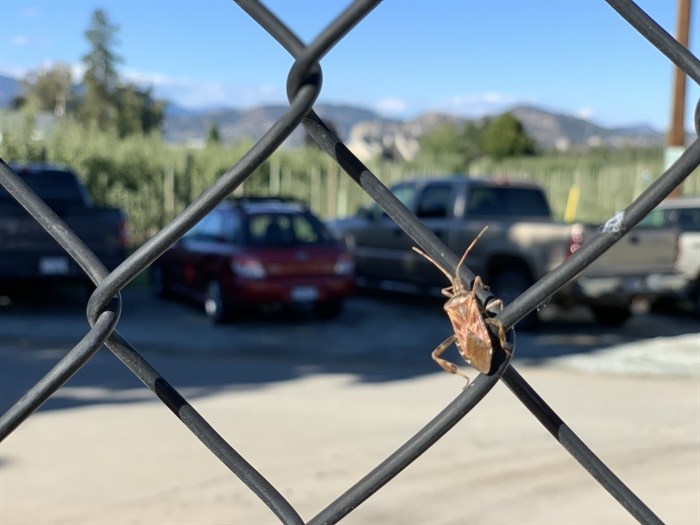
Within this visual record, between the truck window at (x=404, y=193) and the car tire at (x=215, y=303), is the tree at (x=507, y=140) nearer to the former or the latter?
the truck window at (x=404, y=193)

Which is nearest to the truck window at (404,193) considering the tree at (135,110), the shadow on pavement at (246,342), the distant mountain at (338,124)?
the distant mountain at (338,124)

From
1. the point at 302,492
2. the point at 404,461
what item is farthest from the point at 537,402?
the point at 302,492

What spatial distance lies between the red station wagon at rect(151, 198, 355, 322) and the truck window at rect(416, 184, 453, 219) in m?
1.72

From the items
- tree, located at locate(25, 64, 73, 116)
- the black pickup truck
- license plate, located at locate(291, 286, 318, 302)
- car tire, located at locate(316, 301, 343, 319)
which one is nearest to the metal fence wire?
license plate, located at locate(291, 286, 318, 302)

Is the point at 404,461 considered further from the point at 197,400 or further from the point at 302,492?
the point at 197,400

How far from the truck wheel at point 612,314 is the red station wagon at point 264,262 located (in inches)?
125

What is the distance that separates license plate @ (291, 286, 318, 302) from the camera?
409 inches

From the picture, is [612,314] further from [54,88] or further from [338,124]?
[54,88]

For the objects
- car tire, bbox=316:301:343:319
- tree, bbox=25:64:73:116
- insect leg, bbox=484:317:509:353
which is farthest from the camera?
tree, bbox=25:64:73:116

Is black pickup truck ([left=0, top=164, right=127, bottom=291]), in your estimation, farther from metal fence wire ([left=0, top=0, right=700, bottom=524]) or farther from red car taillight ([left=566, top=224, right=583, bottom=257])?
metal fence wire ([left=0, top=0, right=700, bottom=524])

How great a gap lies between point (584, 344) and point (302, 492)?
226 inches

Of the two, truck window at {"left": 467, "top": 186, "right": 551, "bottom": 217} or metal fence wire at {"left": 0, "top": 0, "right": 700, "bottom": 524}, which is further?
truck window at {"left": 467, "top": 186, "right": 551, "bottom": 217}

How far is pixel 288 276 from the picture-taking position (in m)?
10.4

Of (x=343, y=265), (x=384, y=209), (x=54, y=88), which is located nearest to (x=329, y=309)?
(x=343, y=265)
